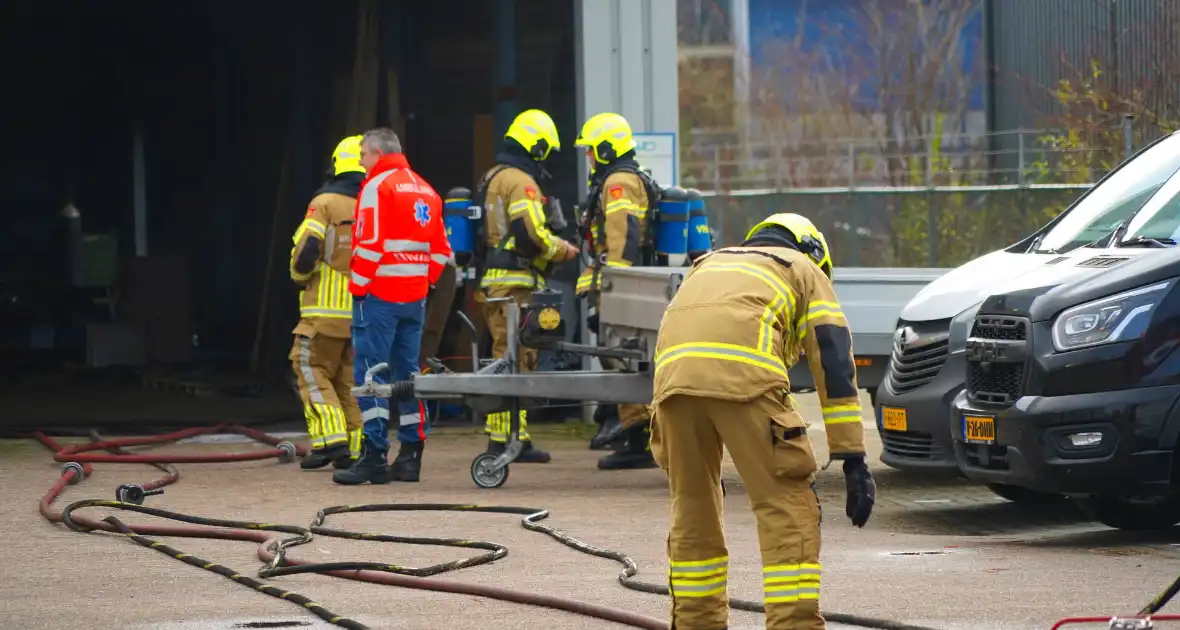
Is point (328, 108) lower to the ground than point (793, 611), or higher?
higher

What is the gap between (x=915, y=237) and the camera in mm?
23500

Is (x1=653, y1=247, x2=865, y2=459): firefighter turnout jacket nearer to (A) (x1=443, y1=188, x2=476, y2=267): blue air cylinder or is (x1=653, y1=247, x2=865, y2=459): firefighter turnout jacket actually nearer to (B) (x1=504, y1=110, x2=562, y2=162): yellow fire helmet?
(B) (x1=504, y1=110, x2=562, y2=162): yellow fire helmet

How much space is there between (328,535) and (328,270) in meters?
3.29

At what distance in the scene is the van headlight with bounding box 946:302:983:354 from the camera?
9.41 meters

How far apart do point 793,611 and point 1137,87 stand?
20.9m

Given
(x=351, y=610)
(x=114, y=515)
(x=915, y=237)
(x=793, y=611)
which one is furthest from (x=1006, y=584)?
(x=915, y=237)

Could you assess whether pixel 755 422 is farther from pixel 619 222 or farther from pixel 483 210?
pixel 483 210

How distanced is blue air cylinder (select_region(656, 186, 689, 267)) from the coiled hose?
2437mm

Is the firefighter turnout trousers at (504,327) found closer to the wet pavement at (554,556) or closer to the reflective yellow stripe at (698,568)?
the wet pavement at (554,556)

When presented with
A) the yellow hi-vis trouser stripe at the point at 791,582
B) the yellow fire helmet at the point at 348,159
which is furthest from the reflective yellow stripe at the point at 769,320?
the yellow fire helmet at the point at 348,159

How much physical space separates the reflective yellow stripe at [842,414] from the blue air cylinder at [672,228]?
19.6 feet

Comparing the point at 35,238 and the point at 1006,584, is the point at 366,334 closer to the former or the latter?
the point at 1006,584

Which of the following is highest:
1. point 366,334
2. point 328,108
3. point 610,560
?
point 328,108

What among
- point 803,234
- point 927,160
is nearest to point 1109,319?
point 803,234
